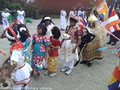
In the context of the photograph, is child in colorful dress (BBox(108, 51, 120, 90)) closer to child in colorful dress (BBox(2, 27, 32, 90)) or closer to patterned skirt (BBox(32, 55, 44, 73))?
child in colorful dress (BBox(2, 27, 32, 90))

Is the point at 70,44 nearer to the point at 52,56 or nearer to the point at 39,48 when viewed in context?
the point at 52,56

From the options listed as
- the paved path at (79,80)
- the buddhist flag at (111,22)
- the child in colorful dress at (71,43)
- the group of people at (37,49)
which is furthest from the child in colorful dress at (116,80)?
the child in colorful dress at (71,43)

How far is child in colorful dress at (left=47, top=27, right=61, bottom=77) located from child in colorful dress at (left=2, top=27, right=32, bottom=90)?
138cm

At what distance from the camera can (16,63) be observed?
233 centimetres

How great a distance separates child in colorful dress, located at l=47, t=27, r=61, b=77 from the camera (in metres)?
3.81

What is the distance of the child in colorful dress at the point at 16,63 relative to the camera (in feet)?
7.64

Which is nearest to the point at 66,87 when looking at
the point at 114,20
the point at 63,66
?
the point at 63,66

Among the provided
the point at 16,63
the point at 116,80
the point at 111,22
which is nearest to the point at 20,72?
the point at 16,63

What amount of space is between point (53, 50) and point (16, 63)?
5.42ft

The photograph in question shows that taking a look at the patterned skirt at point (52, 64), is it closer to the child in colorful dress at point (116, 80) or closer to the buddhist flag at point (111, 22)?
the buddhist flag at point (111, 22)

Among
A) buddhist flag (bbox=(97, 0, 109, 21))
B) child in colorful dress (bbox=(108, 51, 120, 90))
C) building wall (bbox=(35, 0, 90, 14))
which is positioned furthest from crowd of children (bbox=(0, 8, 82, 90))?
building wall (bbox=(35, 0, 90, 14))

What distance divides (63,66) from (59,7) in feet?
13.5

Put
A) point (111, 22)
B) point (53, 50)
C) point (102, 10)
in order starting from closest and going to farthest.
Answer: point (111, 22) < point (102, 10) < point (53, 50)

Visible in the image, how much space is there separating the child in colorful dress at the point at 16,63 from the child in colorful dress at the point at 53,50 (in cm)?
138
